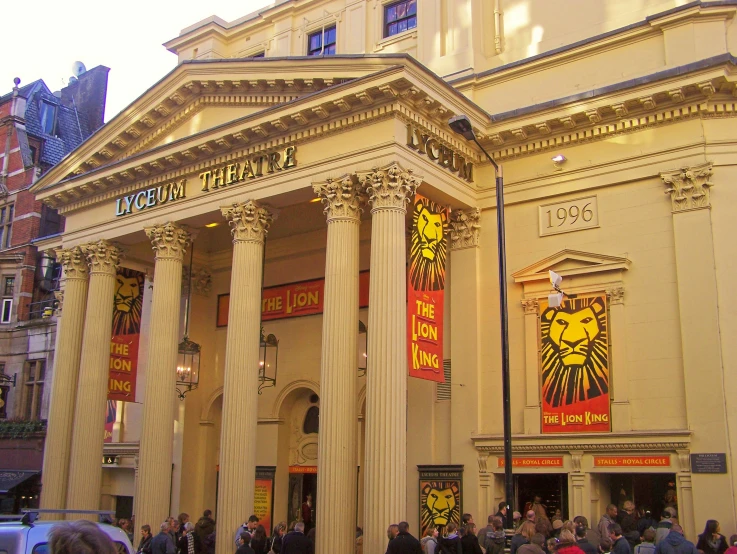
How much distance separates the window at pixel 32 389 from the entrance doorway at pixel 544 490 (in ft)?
70.8

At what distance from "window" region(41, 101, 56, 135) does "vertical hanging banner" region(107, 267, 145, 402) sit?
1966 centimetres

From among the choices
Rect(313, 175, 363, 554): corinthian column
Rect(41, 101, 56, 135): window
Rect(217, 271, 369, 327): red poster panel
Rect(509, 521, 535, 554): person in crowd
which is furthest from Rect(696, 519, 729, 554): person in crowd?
Rect(41, 101, 56, 135): window

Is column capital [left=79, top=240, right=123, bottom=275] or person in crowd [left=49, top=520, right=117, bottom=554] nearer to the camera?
person in crowd [left=49, top=520, right=117, bottom=554]

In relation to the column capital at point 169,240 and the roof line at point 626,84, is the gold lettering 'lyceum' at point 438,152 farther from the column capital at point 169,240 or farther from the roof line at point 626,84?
the column capital at point 169,240

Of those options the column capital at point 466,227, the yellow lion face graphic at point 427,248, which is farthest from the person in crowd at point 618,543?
the column capital at point 466,227

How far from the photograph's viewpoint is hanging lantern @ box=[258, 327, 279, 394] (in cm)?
2320

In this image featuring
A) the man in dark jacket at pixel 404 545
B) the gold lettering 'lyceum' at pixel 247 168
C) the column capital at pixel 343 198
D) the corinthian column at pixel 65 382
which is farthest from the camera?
the corinthian column at pixel 65 382

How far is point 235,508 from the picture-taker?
734 inches

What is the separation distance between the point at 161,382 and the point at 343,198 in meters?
6.84

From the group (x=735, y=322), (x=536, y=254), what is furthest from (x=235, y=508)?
(x=735, y=322)

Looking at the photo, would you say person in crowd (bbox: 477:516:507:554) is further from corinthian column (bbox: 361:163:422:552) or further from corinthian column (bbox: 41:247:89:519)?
corinthian column (bbox: 41:247:89:519)

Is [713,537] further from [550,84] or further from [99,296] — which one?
[99,296]

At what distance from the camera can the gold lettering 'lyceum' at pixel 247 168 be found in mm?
20141

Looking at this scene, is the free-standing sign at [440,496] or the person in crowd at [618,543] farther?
the free-standing sign at [440,496]
